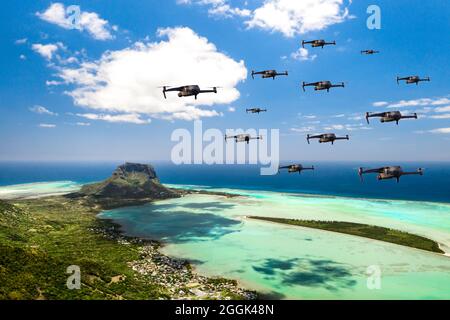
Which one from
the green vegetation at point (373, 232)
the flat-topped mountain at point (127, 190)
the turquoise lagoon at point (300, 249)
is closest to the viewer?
the turquoise lagoon at point (300, 249)

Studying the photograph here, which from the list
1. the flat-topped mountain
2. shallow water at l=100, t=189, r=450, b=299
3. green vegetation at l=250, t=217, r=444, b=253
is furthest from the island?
green vegetation at l=250, t=217, r=444, b=253

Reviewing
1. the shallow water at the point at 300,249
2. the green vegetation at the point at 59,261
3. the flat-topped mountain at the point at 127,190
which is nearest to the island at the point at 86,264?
the green vegetation at the point at 59,261

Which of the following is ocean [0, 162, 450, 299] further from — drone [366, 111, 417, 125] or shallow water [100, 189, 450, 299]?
drone [366, 111, 417, 125]

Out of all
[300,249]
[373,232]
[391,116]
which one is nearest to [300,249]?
[300,249]

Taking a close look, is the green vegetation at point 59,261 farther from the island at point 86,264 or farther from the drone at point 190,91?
the drone at point 190,91

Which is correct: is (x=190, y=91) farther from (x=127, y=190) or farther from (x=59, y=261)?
(x=127, y=190)
